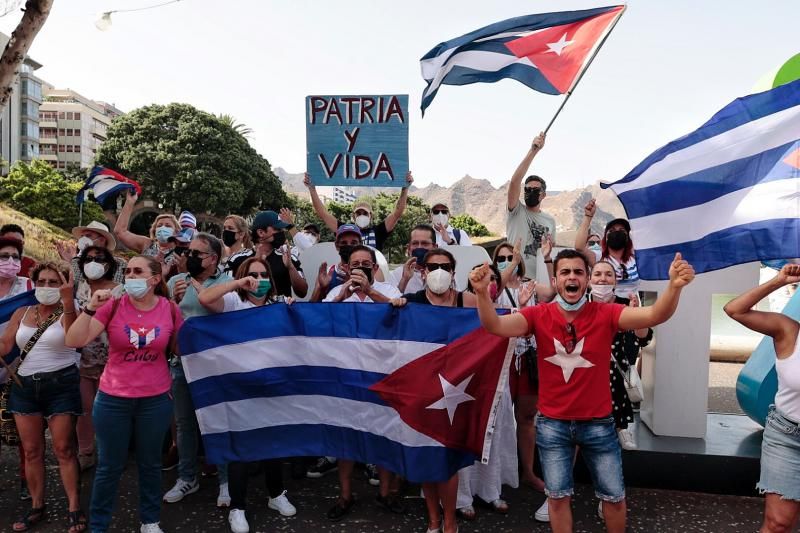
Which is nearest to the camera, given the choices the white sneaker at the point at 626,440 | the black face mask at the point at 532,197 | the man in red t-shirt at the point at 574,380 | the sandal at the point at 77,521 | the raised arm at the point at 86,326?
the man in red t-shirt at the point at 574,380

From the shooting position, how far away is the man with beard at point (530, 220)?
5.52 meters

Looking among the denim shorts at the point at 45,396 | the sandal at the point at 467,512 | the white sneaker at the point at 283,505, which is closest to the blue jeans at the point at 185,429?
the white sneaker at the point at 283,505

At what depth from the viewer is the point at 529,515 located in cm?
419

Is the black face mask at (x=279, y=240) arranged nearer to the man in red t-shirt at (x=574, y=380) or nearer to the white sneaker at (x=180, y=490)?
the white sneaker at (x=180, y=490)

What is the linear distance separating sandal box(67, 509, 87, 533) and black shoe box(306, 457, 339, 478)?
165cm

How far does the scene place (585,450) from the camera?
3285mm

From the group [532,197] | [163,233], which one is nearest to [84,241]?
[163,233]

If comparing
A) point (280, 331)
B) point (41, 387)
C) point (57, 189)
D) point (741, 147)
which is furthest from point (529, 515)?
point (57, 189)

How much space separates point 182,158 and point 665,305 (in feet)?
135

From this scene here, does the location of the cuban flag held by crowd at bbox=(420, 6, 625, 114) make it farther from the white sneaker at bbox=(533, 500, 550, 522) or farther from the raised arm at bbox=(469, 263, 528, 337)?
the white sneaker at bbox=(533, 500, 550, 522)

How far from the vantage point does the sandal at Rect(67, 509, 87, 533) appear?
389 centimetres

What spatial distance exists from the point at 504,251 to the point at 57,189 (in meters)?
43.7

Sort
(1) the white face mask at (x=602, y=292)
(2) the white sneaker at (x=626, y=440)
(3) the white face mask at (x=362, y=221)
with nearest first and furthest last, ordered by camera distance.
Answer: (1) the white face mask at (x=602, y=292), (2) the white sneaker at (x=626, y=440), (3) the white face mask at (x=362, y=221)

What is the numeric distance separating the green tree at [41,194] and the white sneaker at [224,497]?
40.5m
